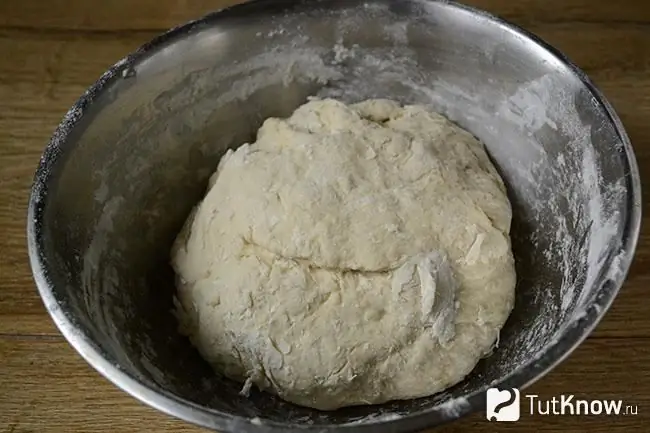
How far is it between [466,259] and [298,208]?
283 mm

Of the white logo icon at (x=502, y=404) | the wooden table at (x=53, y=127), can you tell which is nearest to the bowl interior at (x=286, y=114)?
the white logo icon at (x=502, y=404)

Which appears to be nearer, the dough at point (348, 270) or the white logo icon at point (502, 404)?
the white logo icon at point (502, 404)

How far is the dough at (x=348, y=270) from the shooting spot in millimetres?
1160

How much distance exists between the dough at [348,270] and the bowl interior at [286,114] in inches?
2.3

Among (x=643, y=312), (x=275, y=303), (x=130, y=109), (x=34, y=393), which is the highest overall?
(x=130, y=109)

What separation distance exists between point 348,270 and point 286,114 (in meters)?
0.43

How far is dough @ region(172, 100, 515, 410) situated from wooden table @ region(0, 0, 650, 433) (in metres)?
0.18

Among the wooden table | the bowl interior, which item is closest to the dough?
the bowl interior

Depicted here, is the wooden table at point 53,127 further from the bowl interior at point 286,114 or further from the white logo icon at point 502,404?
the bowl interior at point 286,114

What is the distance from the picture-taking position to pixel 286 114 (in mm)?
1488

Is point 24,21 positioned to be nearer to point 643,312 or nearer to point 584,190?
point 584,190

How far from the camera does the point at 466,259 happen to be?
121 cm

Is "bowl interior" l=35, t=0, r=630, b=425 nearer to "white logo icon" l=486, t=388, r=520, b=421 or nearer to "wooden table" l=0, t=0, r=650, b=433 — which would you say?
"white logo icon" l=486, t=388, r=520, b=421

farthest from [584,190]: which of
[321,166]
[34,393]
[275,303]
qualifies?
[34,393]
